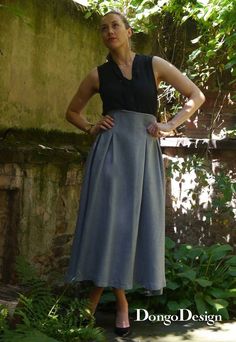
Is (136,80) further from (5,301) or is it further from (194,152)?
(194,152)

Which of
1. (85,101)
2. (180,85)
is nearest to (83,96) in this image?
(85,101)

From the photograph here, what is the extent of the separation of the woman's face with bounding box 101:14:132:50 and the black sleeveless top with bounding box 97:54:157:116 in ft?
0.42

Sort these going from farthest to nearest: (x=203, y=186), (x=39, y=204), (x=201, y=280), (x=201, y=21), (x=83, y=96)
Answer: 1. (x=203, y=186)
2. (x=201, y=21)
3. (x=39, y=204)
4. (x=201, y=280)
5. (x=83, y=96)

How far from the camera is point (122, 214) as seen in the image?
291 centimetres

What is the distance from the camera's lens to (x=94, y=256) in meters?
2.91

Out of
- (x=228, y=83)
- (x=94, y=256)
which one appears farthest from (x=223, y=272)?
(x=228, y=83)

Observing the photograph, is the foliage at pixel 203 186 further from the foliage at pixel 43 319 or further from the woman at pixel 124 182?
the foliage at pixel 43 319

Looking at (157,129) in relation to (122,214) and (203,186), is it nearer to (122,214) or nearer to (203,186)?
(122,214)

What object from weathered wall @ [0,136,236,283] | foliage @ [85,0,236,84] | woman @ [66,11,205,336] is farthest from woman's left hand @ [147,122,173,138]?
foliage @ [85,0,236,84]

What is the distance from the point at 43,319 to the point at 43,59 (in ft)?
6.49

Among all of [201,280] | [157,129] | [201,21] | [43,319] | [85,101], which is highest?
[201,21]

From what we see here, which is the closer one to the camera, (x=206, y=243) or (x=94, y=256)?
(x=94, y=256)

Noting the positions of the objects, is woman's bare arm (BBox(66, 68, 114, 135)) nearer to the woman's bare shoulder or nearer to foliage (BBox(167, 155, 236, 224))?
the woman's bare shoulder

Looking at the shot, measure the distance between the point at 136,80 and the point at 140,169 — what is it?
48cm
